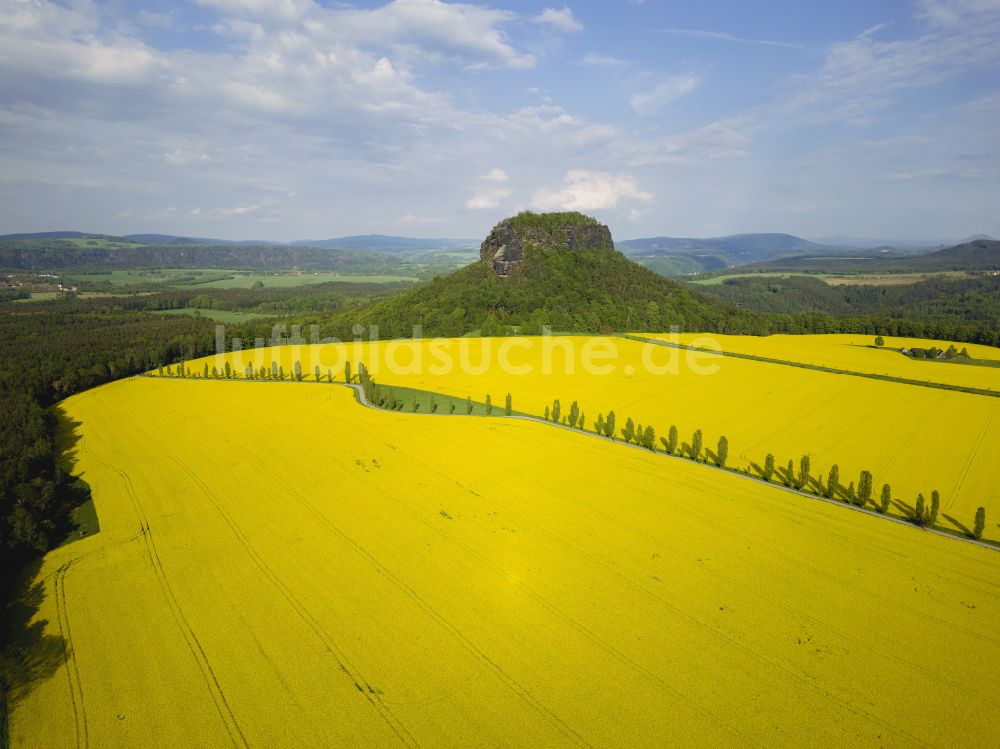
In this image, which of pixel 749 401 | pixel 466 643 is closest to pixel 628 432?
pixel 749 401

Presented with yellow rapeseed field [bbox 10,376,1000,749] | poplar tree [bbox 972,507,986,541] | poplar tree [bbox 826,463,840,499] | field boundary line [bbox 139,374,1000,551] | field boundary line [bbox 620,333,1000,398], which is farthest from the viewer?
field boundary line [bbox 620,333,1000,398]

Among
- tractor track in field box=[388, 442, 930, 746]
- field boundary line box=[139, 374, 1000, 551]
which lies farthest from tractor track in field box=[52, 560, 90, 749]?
field boundary line box=[139, 374, 1000, 551]

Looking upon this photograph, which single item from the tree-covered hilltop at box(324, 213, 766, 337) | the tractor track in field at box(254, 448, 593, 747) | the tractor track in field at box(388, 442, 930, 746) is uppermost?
the tree-covered hilltop at box(324, 213, 766, 337)

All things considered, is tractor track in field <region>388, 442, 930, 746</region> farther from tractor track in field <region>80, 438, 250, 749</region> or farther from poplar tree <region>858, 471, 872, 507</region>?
poplar tree <region>858, 471, 872, 507</region>

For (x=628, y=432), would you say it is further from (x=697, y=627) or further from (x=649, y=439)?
(x=697, y=627)

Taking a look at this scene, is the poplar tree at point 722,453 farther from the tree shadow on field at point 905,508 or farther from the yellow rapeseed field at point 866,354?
the yellow rapeseed field at point 866,354

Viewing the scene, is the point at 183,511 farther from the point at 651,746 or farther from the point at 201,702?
the point at 651,746

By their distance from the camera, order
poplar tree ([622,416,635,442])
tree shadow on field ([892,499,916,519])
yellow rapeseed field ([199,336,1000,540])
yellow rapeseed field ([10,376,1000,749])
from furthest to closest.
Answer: poplar tree ([622,416,635,442]) < yellow rapeseed field ([199,336,1000,540]) < tree shadow on field ([892,499,916,519]) < yellow rapeseed field ([10,376,1000,749])

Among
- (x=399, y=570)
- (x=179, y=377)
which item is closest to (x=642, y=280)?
(x=179, y=377)
